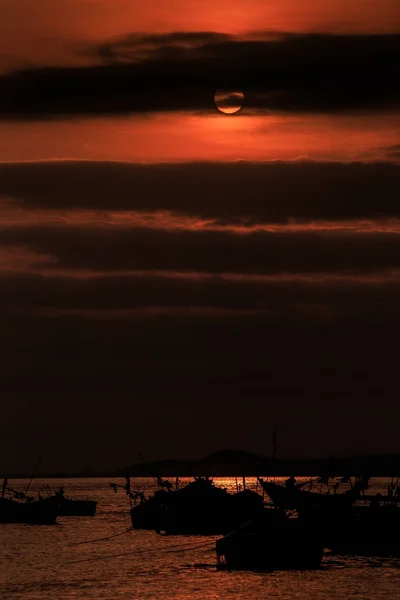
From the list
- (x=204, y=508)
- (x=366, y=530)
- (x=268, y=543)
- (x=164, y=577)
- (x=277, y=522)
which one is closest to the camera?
(x=268, y=543)

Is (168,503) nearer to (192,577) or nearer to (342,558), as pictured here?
(342,558)

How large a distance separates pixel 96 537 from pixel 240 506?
3812 centimetres

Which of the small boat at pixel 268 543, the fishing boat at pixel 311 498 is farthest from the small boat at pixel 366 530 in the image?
the small boat at pixel 268 543

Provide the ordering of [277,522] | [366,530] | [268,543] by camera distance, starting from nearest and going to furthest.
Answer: [268,543]
[277,522]
[366,530]

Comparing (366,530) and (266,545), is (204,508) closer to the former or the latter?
(366,530)

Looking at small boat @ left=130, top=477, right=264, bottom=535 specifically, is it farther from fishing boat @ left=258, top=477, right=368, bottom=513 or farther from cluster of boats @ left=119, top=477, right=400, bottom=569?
fishing boat @ left=258, top=477, right=368, bottom=513

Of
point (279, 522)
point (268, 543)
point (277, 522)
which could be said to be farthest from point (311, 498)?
point (268, 543)

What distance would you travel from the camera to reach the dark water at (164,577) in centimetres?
10906

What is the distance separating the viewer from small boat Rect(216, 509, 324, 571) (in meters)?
107

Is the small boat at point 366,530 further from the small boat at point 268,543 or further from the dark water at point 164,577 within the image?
the small boat at point 268,543

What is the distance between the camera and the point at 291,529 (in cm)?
10762

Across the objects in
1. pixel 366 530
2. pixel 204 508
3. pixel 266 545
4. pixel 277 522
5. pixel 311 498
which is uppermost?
pixel 204 508

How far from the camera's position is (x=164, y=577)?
123562 mm

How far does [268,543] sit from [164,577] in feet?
66.0
